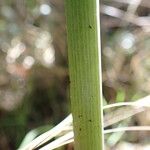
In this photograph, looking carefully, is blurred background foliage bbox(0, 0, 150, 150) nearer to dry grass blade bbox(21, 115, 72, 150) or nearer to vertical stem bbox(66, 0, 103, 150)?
dry grass blade bbox(21, 115, 72, 150)

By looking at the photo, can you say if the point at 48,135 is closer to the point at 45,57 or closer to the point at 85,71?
the point at 85,71

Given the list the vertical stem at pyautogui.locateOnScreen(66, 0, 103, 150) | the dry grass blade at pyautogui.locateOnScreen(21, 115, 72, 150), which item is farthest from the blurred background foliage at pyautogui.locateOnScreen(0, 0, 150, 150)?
the vertical stem at pyautogui.locateOnScreen(66, 0, 103, 150)

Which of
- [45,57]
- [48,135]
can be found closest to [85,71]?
[48,135]

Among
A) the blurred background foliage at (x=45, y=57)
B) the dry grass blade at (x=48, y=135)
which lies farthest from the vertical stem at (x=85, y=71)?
the blurred background foliage at (x=45, y=57)

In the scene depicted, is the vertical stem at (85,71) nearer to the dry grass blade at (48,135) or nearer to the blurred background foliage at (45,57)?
the dry grass blade at (48,135)

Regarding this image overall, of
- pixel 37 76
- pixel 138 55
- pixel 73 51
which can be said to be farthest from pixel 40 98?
pixel 73 51

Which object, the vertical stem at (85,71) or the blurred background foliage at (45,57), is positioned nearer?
the vertical stem at (85,71)
